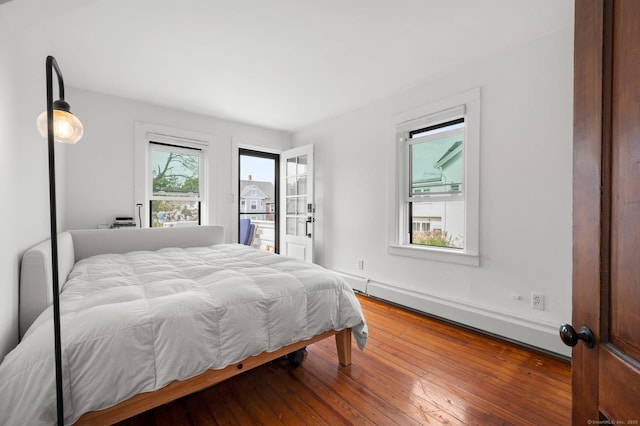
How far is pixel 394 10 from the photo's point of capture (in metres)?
1.87

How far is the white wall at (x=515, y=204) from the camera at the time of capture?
2100mm

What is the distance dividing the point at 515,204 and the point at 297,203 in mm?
2963

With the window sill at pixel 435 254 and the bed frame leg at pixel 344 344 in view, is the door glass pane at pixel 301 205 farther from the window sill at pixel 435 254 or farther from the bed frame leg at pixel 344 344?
the bed frame leg at pixel 344 344

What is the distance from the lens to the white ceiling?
184 centimetres

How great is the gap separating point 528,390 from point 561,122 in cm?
188

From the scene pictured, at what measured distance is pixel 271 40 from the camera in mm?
2207

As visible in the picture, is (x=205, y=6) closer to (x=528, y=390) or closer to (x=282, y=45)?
(x=282, y=45)

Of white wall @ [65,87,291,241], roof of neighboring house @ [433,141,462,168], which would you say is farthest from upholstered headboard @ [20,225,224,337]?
roof of neighboring house @ [433,141,462,168]

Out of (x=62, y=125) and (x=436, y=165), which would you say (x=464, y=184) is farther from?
(x=62, y=125)

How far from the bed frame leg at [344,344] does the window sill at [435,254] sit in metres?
1.38

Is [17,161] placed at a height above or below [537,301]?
above

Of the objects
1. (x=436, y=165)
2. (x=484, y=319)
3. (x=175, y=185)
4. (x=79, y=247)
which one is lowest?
(x=484, y=319)

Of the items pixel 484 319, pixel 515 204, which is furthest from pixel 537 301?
pixel 515 204

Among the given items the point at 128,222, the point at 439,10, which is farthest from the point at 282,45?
the point at 128,222
